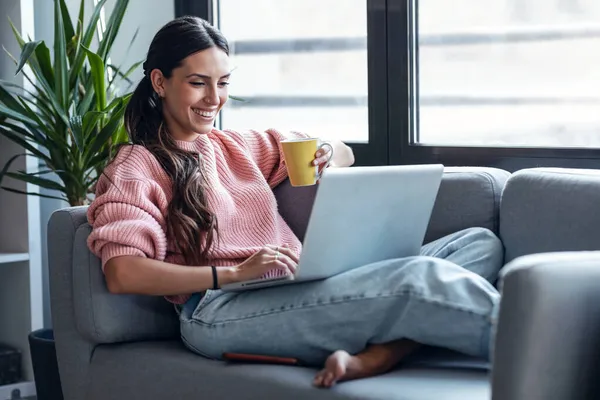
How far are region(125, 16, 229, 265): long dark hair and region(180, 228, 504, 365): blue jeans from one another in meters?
0.14

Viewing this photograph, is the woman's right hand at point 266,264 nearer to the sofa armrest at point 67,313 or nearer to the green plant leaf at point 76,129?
the sofa armrest at point 67,313

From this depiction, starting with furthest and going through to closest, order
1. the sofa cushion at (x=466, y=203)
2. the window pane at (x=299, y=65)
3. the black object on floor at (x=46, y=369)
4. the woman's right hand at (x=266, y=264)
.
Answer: the window pane at (x=299, y=65) → the black object on floor at (x=46, y=369) → the sofa cushion at (x=466, y=203) → the woman's right hand at (x=266, y=264)

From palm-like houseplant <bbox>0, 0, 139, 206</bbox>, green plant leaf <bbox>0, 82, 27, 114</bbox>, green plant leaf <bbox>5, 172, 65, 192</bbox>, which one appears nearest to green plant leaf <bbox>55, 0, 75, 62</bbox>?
palm-like houseplant <bbox>0, 0, 139, 206</bbox>

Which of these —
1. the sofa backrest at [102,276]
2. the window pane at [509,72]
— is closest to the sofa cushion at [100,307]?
the sofa backrest at [102,276]

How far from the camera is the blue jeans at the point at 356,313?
5.19ft

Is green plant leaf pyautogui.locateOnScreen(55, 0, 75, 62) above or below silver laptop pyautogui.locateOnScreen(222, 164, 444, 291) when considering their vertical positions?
above

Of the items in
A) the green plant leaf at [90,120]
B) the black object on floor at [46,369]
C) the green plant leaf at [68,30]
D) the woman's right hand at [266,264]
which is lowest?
the black object on floor at [46,369]

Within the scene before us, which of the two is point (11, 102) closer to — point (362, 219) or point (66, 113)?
point (66, 113)

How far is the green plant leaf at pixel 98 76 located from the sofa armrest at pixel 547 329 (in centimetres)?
150

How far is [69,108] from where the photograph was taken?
2.62 m

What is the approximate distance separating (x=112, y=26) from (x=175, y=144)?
730 mm

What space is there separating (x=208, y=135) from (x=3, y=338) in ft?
4.15

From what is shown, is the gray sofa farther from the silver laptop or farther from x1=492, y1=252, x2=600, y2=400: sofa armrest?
the silver laptop

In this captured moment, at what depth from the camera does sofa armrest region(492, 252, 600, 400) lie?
1.31 meters
